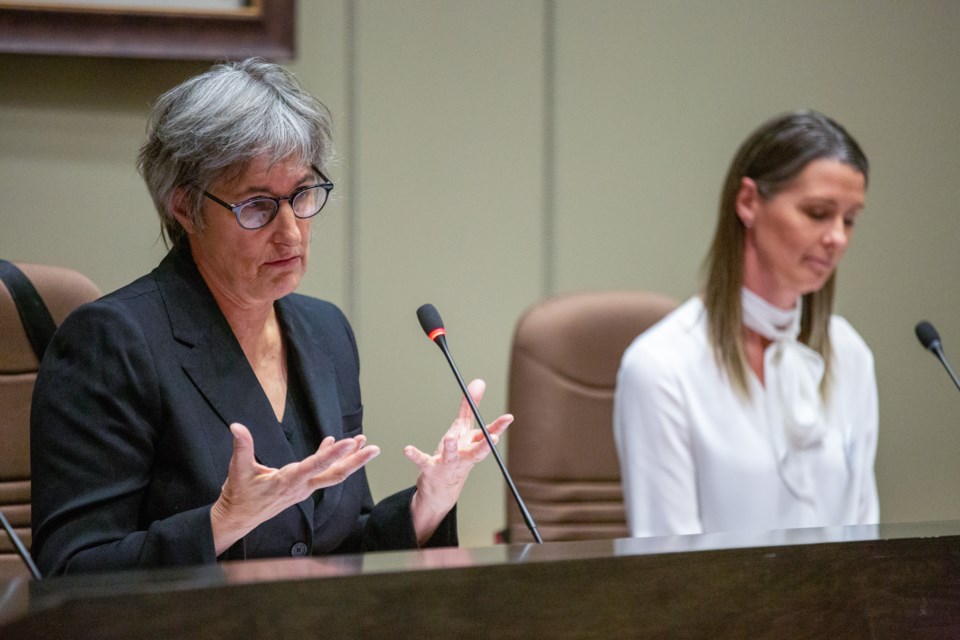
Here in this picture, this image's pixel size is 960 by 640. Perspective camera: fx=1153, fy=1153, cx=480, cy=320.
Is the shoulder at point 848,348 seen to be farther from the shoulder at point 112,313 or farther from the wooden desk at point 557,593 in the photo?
A: the shoulder at point 112,313

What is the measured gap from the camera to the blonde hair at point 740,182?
251cm

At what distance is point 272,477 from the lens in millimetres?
1334

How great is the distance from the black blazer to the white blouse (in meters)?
0.81

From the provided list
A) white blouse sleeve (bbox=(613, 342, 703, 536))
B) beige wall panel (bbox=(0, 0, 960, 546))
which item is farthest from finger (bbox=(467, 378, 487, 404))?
beige wall panel (bbox=(0, 0, 960, 546))

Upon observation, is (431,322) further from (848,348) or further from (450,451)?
(848,348)

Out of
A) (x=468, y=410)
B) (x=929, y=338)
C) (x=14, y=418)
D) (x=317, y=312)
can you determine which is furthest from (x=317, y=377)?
(x=929, y=338)

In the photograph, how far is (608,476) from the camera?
104 inches

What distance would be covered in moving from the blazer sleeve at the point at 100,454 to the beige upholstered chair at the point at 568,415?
1146 mm

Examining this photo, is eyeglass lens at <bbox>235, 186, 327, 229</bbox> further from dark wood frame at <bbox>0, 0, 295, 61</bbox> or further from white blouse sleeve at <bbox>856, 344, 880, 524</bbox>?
white blouse sleeve at <bbox>856, 344, 880, 524</bbox>

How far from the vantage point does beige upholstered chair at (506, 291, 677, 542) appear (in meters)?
2.56

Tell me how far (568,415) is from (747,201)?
622mm

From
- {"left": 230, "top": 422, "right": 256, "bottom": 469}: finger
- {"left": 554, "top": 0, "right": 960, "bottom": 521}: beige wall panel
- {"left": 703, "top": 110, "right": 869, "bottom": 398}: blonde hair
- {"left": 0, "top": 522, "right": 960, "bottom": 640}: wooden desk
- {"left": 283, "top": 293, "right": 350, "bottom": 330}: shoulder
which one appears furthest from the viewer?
{"left": 554, "top": 0, "right": 960, "bottom": 521}: beige wall panel

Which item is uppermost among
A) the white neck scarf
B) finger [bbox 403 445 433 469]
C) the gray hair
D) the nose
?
→ the gray hair

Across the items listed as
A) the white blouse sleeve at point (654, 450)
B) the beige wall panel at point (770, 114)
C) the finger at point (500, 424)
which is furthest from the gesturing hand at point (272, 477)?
the beige wall panel at point (770, 114)
